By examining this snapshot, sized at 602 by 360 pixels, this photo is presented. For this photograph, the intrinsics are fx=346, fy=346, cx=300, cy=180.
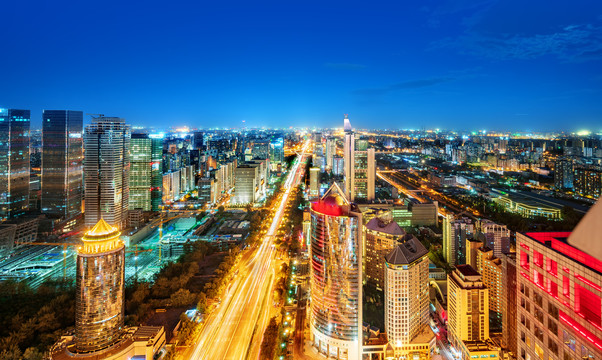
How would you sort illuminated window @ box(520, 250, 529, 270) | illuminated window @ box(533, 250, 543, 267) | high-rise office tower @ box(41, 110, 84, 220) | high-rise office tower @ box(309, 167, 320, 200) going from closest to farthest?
1. illuminated window @ box(533, 250, 543, 267)
2. illuminated window @ box(520, 250, 529, 270)
3. high-rise office tower @ box(41, 110, 84, 220)
4. high-rise office tower @ box(309, 167, 320, 200)

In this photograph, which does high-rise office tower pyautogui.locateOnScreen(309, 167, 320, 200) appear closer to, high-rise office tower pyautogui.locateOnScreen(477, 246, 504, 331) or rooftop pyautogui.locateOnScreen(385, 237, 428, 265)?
high-rise office tower pyautogui.locateOnScreen(477, 246, 504, 331)

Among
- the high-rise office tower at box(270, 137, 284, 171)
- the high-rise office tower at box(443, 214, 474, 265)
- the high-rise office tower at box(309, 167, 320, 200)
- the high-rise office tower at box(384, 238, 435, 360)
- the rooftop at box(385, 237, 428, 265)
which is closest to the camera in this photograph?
the high-rise office tower at box(384, 238, 435, 360)

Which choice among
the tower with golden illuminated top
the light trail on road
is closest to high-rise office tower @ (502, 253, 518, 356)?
the light trail on road

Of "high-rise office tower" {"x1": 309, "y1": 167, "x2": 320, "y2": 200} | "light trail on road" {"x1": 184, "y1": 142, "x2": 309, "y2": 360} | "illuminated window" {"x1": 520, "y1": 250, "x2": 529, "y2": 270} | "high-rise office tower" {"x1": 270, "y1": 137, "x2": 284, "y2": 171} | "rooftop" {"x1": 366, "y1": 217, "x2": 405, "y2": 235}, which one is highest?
"high-rise office tower" {"x1": 270, "y1": 137, "x2": 284, "y2": 171}

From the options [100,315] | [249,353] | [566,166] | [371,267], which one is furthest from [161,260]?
[566,166]

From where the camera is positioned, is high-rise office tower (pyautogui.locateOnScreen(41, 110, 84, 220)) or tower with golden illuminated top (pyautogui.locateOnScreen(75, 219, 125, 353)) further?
high-rise office tower (pyautogui.locateOnScreen(41, 110, 84, 220))

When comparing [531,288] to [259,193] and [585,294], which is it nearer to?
[585,294]

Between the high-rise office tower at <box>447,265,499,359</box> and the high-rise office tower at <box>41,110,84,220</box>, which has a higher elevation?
the high-rise office tower at <box>41,110,84,220</box>

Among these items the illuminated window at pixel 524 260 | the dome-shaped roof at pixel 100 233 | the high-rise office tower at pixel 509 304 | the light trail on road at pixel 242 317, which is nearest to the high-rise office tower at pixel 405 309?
the high-rise office tower at pixel 509 304
